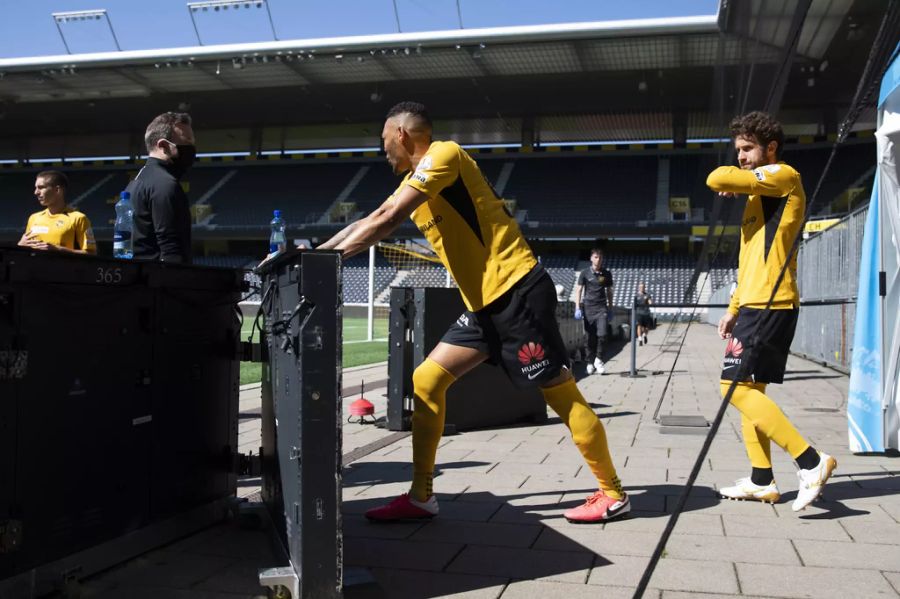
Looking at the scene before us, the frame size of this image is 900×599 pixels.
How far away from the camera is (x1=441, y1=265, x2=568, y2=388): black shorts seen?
3480 millimetres

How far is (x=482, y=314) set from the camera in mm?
3604

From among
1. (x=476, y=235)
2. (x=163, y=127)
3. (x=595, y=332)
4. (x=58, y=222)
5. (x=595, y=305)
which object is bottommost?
(x=595, y=332)

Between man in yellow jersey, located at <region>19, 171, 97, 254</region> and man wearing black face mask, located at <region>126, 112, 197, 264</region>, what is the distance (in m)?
1.54

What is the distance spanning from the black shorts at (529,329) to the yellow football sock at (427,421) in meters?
0.33

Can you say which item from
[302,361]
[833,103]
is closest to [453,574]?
[302,361]

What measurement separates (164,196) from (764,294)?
2849mm

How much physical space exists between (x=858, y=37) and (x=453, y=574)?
723 centimetres

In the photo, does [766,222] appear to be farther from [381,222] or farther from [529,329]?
[381,222]

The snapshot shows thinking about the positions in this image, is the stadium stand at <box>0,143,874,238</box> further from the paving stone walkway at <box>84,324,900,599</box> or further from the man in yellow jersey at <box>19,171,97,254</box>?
the man in yellow jersey at <box>19,171,97,254</box>

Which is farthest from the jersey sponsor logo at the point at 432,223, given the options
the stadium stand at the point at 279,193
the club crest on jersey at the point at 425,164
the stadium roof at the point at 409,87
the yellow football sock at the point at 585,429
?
Result: the stadium stand at the point at 279,193

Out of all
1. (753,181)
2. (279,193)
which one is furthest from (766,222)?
(279,193)

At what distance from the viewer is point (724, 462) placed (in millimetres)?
5277

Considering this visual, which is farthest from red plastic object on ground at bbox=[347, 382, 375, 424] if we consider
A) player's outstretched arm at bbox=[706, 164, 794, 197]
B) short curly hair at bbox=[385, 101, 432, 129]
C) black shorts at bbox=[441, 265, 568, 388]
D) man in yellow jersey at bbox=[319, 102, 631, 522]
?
player's outstretched arm at bbox=[706, 164, 794, 197]

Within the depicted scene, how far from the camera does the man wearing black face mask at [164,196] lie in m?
3.81
